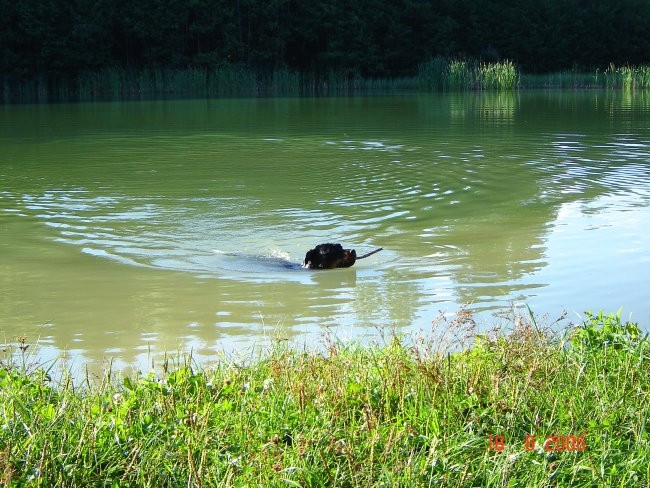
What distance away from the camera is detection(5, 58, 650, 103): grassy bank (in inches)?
1705

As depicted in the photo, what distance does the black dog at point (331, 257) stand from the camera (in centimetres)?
743

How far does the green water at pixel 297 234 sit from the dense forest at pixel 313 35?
87.8ft

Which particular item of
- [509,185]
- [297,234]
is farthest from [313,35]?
[297,234]

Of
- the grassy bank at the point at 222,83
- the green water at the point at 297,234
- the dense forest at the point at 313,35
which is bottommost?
the green water at the point at 297,234

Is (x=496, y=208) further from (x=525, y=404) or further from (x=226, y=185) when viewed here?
(x=525, y=404)

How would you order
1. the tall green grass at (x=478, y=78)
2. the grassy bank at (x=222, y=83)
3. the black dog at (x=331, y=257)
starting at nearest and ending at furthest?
the black dog at (x=331, y=257) < the grassy bank at (x=222, y=83) < the tall green grass at (x=478, y=78)

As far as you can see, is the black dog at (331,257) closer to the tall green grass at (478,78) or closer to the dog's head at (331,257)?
the dog's head at (331,257)

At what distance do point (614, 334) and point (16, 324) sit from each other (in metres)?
3.79

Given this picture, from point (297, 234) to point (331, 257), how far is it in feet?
5.76

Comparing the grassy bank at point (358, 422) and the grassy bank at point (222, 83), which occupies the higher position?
the grassy bank at point (222, 83)

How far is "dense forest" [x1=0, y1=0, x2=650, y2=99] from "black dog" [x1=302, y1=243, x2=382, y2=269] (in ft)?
124
